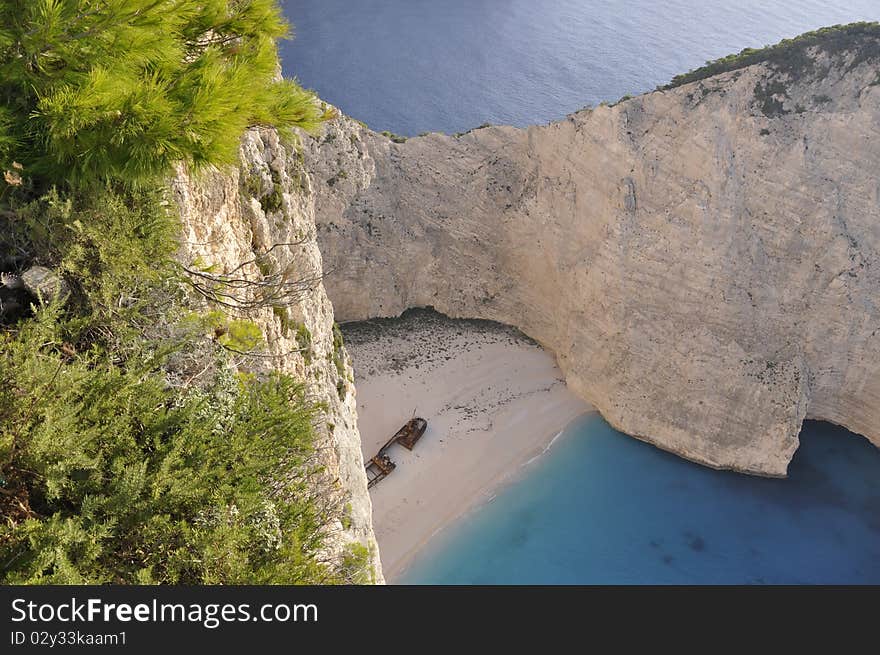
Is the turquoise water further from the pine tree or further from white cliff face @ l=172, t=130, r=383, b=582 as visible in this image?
the pine tree

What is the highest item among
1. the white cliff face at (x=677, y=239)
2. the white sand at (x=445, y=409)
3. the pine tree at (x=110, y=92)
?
the pine tree at (x=110, y=92)

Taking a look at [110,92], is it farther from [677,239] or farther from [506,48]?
[506,48]

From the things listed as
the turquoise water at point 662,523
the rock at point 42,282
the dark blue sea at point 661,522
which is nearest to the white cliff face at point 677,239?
the dark blue sea at point 661,522

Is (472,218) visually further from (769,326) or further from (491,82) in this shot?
(491,82)

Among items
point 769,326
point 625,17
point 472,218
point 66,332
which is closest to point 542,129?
point 472,218

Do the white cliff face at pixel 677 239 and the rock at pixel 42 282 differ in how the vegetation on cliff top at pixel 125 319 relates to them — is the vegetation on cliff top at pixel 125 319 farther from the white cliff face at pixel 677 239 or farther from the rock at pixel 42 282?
the white cliff face at pixel 677 239

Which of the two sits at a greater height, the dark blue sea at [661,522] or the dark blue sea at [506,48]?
the dark blue sea at [506,48]

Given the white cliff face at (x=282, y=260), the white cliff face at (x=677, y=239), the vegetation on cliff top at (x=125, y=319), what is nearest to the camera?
the vegetation on cliff top at (x=125, y=319)
